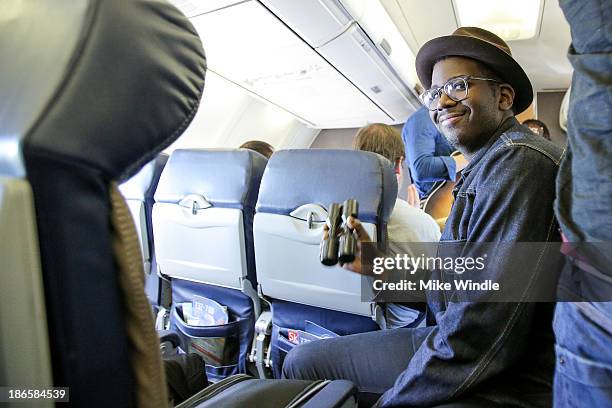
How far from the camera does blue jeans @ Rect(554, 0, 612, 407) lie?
1.84 ft

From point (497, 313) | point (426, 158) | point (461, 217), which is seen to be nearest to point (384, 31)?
point (426, 158)

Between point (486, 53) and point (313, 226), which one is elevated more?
point (486, 53)

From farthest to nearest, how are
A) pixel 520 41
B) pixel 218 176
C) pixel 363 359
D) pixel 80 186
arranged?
pixel 520 41 → pixel 218 176 → pixel 363 359 → pixel 80 186

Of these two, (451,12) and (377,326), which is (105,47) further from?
(451,12)

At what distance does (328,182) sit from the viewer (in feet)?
4.98

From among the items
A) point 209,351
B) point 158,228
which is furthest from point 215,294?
point 158,228

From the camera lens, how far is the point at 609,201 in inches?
22.2

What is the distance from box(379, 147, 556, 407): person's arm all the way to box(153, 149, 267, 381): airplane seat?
41.7 inches

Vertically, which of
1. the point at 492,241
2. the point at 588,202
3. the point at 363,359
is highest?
the point at 588,202

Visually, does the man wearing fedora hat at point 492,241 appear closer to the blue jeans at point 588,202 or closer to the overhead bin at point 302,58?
the blue jeans at point 588,202

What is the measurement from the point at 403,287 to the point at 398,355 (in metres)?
0.35

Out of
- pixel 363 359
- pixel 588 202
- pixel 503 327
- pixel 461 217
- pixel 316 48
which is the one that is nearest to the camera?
pixel 588 202

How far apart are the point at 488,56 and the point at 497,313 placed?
2.64 ft

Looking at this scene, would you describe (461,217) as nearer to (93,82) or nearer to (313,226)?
(313,226)
